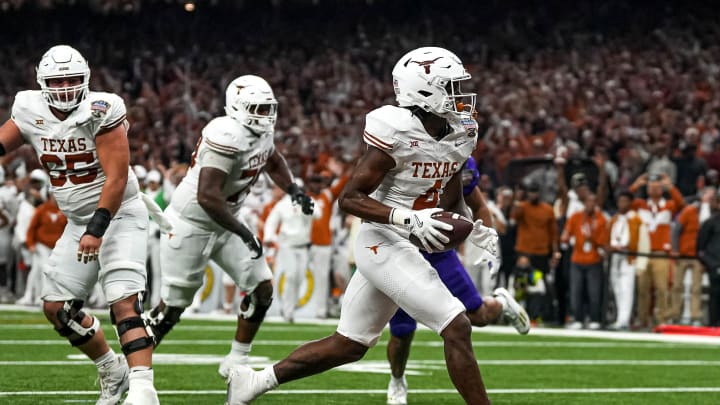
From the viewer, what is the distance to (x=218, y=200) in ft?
27.0

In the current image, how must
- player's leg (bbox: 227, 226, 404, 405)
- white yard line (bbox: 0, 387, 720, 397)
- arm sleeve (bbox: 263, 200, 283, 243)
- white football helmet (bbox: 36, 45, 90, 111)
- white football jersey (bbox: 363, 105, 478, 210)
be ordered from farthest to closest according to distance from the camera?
arm sleeve (bbox: 263, 200, 283, 243), white yard line (bbox: 0, 387, 720, 397), white football helmet (bbox: 36, 45, 90, 111), player's leg (bbox: 227, 226, 404, 405), white football jersey (bbox: 363, 105, 478, 210)

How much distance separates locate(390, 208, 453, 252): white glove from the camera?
5758 millimetres

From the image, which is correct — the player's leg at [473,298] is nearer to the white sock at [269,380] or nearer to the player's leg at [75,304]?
the white sock at [269,380]

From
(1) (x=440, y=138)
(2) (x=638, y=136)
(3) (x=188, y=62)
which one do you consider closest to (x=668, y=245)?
(2) (x=638, y=136)

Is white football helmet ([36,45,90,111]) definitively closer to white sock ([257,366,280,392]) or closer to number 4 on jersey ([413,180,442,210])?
white sock ([257,366,280,392])

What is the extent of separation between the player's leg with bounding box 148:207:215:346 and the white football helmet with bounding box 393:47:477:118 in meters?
2.79

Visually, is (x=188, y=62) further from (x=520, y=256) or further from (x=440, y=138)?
(x=440, y=138)

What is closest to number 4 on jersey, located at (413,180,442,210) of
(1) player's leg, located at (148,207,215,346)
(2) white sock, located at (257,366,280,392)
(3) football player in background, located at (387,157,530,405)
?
(3) football player in background, located at (387,157,530,405)

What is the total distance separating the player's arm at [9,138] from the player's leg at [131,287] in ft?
2.03

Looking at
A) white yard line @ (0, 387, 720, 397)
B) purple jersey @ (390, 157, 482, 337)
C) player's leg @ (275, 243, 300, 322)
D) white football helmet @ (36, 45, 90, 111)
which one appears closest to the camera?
white football helmet @ (36, 45, 90, 111)

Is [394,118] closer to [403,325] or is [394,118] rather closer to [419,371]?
→ [403,325]

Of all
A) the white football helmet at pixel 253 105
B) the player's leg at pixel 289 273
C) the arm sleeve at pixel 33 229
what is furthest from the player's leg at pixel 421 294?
the arm sleeve at pixel 33 229

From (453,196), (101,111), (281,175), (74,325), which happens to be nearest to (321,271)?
(281,175)

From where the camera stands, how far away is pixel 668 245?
1534 centimetres
